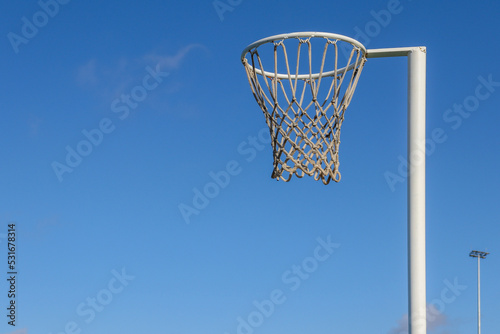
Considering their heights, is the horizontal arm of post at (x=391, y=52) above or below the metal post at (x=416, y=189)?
above

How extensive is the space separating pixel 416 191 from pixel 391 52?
138 cm

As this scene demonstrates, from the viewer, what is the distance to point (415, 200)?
21.2ft

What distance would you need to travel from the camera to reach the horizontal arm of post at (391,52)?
6.70 meters

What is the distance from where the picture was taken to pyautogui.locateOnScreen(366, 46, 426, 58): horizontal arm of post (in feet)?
22.0

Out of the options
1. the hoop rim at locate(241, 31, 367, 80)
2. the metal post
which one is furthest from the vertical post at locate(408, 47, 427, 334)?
the hoop rim at locate(241, 31, 367, 80)

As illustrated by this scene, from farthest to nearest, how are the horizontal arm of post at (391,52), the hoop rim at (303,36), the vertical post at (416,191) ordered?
1. the hoop rim at (303,36)
2. the horizontal arm of post at (391,52)
3. the vertical post at (416,191)

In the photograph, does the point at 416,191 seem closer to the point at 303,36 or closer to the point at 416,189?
the point at 416,189

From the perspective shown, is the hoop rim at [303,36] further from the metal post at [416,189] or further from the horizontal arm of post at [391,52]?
the metal post at [416,189]

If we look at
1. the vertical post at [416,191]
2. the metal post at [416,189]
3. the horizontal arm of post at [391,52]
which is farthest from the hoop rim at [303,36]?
the vertical post at [416,191]

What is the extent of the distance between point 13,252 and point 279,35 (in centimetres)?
911

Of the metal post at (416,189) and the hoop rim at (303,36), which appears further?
the hoop rim at (303,36)

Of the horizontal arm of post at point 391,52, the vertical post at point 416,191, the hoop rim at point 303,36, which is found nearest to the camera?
the vertical post at point 416,191

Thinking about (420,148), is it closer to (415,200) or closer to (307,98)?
(415,200)

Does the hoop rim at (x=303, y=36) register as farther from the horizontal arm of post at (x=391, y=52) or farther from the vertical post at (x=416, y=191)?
the vertical post at (x=416, y=191)
